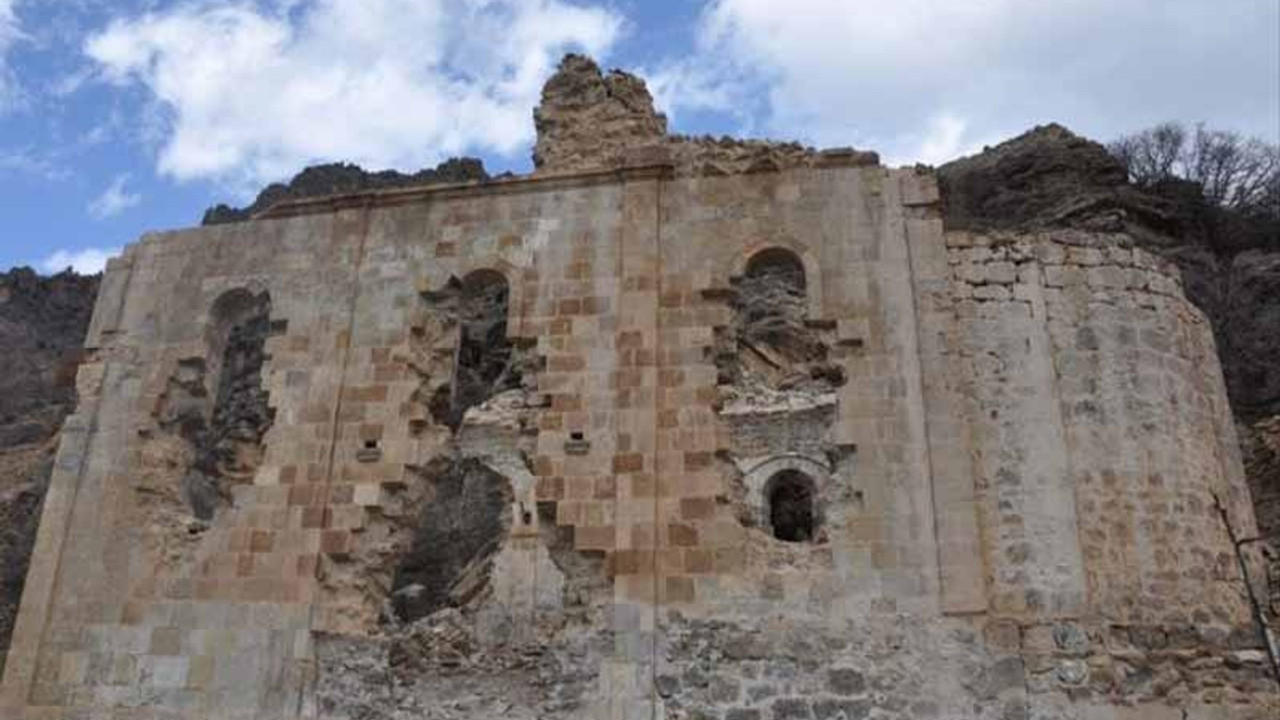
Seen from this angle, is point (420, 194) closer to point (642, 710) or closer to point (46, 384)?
point (642, 710)

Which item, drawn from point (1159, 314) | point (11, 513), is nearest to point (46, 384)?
point (11, 513)

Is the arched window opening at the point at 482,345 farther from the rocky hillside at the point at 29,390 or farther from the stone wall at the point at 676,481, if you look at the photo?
the rocky hillside at the point at 29,390

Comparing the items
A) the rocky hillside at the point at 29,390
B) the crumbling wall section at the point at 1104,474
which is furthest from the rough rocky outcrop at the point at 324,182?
the crumbling wall section at the point at 1104,474

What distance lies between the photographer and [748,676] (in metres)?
8.22

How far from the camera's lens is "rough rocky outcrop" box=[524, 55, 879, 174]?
34.1ft

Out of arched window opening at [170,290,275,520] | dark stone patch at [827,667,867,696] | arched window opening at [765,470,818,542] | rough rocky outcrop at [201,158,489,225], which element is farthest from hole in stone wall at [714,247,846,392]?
rough rocky outcrop at [201,158,489,225]

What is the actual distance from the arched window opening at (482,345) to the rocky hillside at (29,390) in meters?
5.38

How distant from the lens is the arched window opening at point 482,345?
411 inches

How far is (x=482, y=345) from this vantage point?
550 inches

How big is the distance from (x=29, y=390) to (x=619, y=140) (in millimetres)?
20158

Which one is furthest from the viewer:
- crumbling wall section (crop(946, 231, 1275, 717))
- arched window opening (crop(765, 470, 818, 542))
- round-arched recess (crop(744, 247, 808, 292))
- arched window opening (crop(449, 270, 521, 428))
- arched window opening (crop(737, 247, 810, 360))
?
arched window opening (crop(449, 270, 521, 428))

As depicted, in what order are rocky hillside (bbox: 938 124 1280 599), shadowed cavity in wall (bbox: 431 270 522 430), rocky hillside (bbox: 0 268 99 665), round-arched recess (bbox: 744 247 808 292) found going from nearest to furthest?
1. round-arched recess (bbox: 744 247 808 292)
2. shadowed cavity in wall (bbox: 431 270 522 430)
3. rocky hillside (bbox: 938 124 1280 599)
4. rocky hillside (bbox: 0 268 99 665)

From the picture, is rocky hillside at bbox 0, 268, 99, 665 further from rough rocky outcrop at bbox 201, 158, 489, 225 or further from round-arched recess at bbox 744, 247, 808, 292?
round-arched recess at bbox 744, 247, 808, 292

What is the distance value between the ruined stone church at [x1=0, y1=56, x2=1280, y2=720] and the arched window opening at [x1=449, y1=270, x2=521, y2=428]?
157mm
